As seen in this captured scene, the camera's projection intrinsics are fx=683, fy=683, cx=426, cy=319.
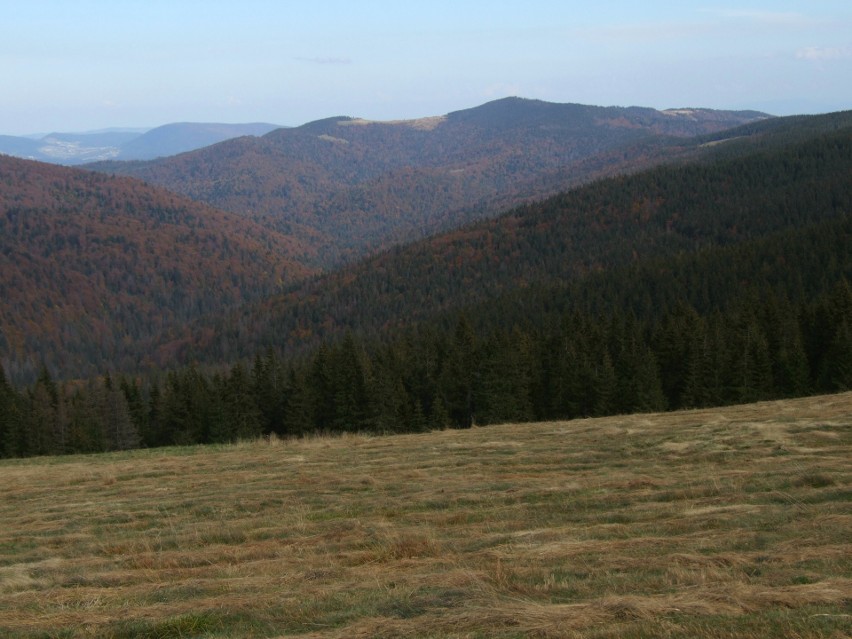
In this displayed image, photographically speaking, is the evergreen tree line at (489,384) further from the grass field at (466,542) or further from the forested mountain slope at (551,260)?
the forested mountain slope at (551,260)

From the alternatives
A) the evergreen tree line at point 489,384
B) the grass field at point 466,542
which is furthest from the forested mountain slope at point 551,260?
the grass field at point 466,542

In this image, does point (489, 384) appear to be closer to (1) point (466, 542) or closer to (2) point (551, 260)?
(1) point (466, 542)

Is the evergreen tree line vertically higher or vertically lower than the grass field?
lower

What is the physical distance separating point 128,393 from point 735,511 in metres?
62.0

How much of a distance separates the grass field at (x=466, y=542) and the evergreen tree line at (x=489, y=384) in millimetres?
28016

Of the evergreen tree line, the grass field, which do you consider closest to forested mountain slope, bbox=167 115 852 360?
the evergreen tree line

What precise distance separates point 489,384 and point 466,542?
40565mm

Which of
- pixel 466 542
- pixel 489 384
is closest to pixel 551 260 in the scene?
pixel 489 384

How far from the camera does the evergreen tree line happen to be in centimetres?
4884

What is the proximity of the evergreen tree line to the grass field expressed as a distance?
2802 cm

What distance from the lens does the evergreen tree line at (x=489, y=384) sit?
48844mm

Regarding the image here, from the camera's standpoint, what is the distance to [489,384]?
170 feet

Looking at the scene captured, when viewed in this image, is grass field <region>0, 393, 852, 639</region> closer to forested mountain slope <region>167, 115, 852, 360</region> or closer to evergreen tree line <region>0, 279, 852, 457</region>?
evergreen tree line <region>0, 279, 852, 457</region>

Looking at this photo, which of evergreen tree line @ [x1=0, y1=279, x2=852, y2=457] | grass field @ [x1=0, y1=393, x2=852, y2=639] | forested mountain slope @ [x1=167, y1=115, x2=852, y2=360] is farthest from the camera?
forested mountain slope @ [x1=167, y1=115, x2=852, y2=360]
